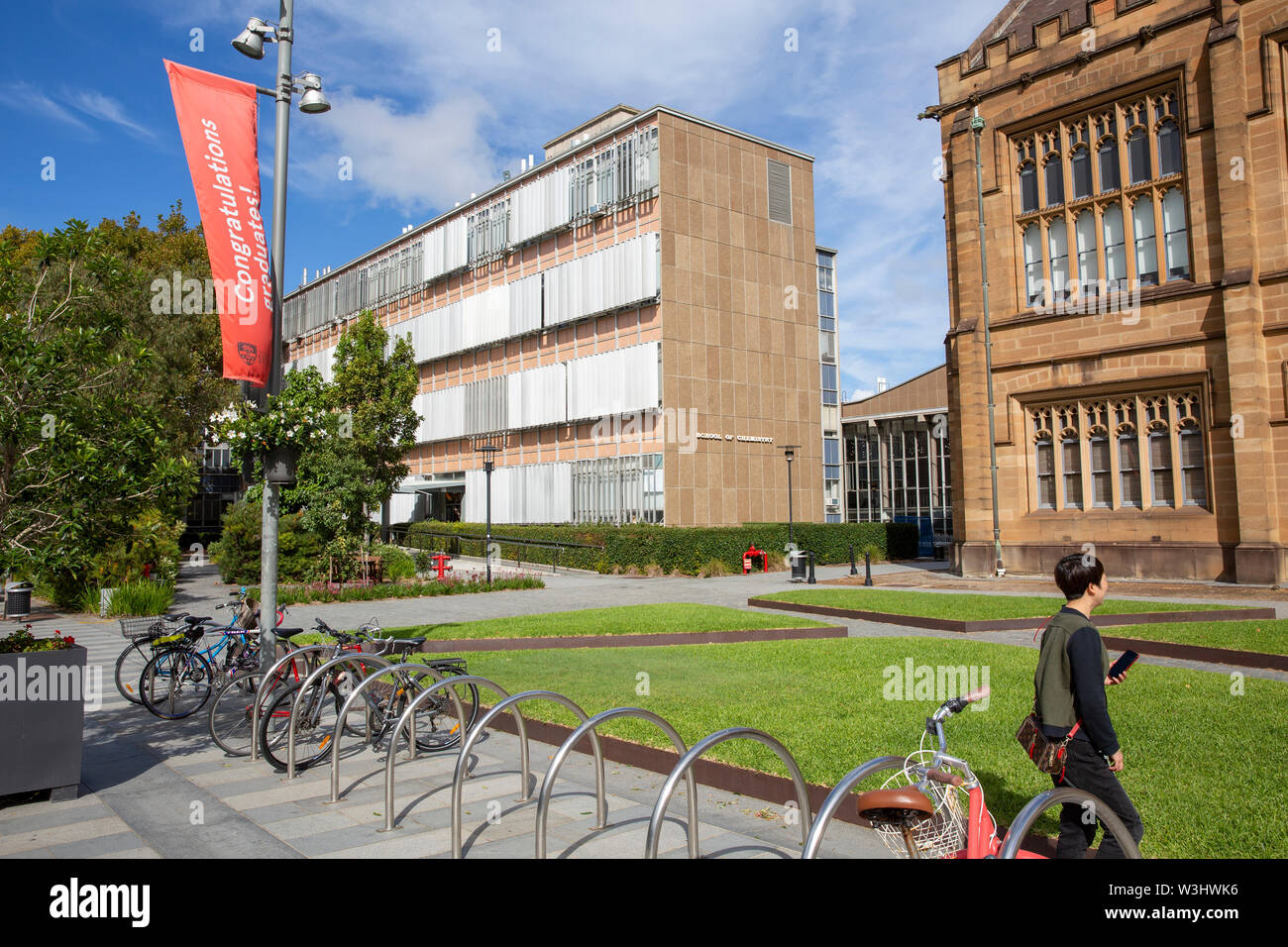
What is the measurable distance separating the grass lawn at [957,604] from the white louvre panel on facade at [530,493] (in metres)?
22.4

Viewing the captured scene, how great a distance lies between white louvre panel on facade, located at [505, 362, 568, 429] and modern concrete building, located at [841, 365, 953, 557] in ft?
69.4

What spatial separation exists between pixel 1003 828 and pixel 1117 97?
26208 mm

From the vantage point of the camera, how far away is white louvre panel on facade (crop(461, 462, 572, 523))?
43375 millimetres

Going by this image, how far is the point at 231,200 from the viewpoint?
9805 mm

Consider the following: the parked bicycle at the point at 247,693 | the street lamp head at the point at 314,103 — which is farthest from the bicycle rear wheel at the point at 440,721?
the street lamp head at the point at 314,103

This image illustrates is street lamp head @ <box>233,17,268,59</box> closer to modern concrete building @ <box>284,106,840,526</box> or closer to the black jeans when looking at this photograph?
the black jeans

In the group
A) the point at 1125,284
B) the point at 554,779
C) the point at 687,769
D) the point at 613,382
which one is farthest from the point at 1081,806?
the point at 613,382

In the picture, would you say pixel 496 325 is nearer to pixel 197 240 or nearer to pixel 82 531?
pixel 197 240

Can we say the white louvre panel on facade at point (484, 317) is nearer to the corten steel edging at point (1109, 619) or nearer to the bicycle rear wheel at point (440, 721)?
the corten steel edging at point (1109, 619)

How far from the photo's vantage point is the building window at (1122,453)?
23547mm

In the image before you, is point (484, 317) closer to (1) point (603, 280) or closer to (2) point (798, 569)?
(1) point (603, 280)

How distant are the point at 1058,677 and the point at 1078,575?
1.84ft

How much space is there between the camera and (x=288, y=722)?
828 cm
